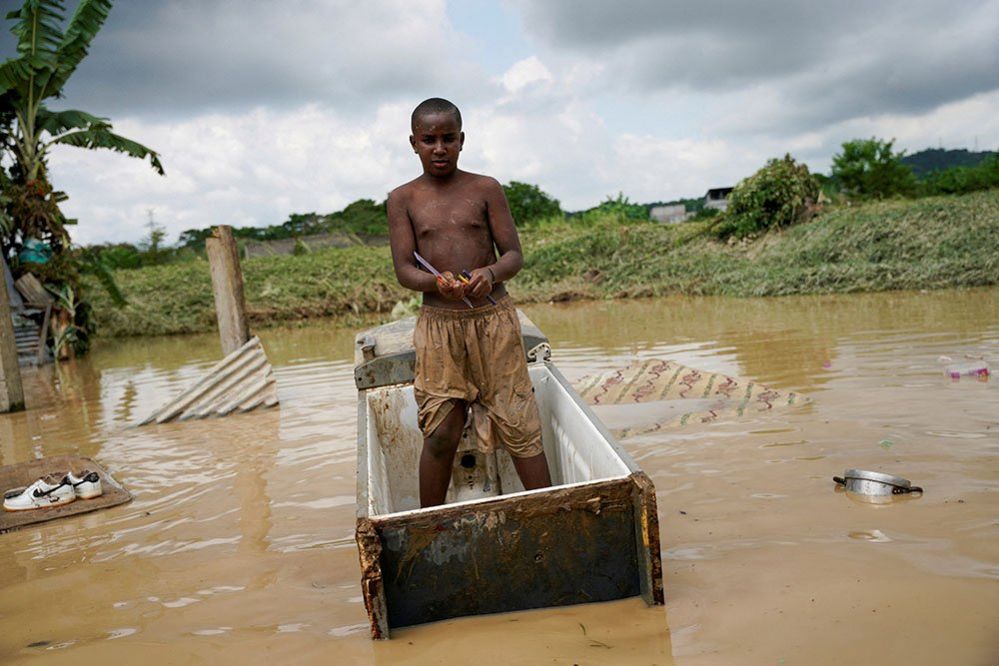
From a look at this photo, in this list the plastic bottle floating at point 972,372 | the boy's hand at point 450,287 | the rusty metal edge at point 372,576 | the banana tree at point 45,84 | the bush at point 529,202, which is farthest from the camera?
the bush at point 529,202

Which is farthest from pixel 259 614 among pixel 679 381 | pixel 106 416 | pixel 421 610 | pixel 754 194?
pixel 754 194

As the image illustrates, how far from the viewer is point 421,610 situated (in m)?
2.50

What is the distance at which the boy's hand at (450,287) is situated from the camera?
110 inches

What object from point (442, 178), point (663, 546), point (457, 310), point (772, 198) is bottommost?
point (663, 546)

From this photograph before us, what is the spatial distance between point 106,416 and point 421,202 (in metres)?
5.83

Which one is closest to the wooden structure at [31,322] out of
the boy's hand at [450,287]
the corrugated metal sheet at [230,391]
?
the corrugated metal sheet at [230,391]

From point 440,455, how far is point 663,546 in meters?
0.91

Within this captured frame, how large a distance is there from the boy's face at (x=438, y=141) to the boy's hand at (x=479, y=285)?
0.44 meters

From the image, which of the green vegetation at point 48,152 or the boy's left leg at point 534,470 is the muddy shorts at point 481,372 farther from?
the green vegetation at point 48,152

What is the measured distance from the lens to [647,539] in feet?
8.00

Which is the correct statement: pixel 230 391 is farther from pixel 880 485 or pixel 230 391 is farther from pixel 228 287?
pixel 880 485

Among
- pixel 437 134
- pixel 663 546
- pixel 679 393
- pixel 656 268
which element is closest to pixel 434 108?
pixel 437 134

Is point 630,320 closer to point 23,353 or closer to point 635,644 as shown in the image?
point 23,353

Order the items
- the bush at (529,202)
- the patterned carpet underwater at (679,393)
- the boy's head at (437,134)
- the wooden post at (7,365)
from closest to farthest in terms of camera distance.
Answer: the boy's head at (437,134) → the patterned carpet underwater at (679,393) → the wooden post at (7,365) → the bush at (529,202)
